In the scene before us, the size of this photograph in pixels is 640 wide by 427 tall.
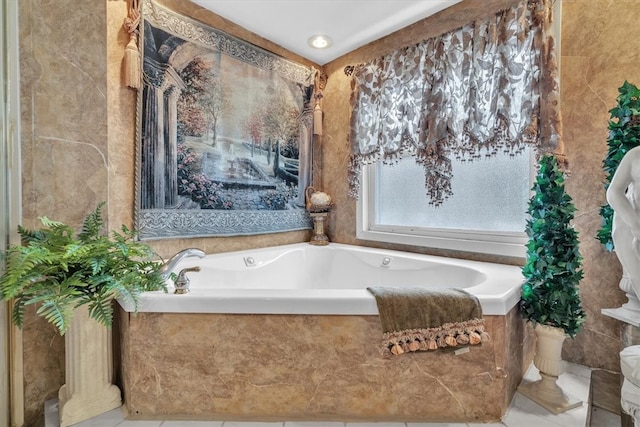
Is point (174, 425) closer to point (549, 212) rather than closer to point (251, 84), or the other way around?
point (549, 212)

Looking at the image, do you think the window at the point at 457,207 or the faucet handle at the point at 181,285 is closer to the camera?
the faucet handle at the point at 181,285

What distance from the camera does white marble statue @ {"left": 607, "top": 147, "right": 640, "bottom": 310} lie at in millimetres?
1260

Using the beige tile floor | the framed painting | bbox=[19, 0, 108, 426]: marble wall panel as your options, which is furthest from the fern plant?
the framed painting

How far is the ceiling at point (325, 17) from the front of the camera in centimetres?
204

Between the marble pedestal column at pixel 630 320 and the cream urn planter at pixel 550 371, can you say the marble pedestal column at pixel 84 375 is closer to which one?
the cream urn planter at pixel 550 371

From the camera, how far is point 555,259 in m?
1.40

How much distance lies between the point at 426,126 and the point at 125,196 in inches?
77.3

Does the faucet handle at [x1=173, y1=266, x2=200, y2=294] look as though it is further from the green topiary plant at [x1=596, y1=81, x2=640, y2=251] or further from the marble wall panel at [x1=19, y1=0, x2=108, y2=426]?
the green topiary plant at [x1=596, y1=81, x2=640, y2=251]

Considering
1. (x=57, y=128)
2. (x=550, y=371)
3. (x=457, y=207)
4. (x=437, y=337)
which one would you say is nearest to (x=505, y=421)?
(x=550, y=371)

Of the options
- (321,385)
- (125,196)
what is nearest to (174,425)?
(321,385)

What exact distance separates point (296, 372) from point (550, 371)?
3.87 ft

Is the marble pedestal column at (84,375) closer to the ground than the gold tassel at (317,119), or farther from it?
closer to the ground

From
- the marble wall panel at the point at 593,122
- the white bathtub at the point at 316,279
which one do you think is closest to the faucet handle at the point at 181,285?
the white bathtub at the point at 316,279

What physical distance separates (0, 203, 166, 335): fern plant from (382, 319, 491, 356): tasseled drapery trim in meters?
0.95
